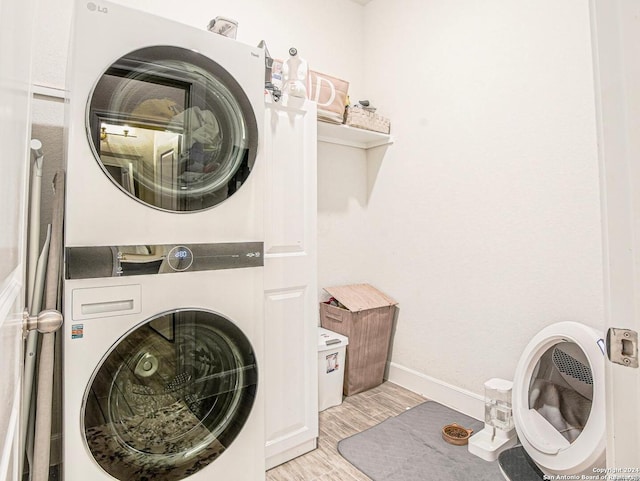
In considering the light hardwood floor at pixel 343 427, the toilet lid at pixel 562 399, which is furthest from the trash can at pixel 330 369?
the toilet lid at pixel 562 399

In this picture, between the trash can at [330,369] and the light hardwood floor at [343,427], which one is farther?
the trash can at [330,369]

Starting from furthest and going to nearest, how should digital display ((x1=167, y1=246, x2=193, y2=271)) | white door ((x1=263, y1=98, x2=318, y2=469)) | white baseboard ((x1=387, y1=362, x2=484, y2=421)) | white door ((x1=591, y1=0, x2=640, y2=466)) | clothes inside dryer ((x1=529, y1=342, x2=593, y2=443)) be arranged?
white baseboard ((x1=387, y1=362, x2=484, y2=421)) < white door ((x1=263, y1=98, x2=318, y2=469)) < clothes inside dryer ((x1=529, y1=342, x2=593, y2=443)) < digital display ((x1=167, y1=246, x2=193, y2=271)) < white door ((x1=591, y1=0, x2=640, y2=466))

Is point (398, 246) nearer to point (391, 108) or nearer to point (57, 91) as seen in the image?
point (391, 108)

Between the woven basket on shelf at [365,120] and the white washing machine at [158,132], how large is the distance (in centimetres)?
116

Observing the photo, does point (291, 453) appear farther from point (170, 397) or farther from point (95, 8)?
point (95, 8)

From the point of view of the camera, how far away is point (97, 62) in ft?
3.53

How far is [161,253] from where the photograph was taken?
3.83 ft

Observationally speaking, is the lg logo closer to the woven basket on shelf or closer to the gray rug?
the woven basket on shelf

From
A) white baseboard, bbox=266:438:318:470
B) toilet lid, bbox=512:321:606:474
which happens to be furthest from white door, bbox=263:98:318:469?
toilet lid, bbox=512:321:606:474

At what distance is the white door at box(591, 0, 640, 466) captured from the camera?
22.4 inches

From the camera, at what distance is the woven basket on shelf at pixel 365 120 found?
2.42 m

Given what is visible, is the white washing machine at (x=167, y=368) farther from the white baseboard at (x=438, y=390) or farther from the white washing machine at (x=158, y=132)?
the white baseboard at (x=438, y=390)

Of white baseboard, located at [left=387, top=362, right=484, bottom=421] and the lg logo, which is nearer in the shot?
the lg logo

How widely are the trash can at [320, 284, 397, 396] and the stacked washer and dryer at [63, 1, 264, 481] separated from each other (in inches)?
43.0
